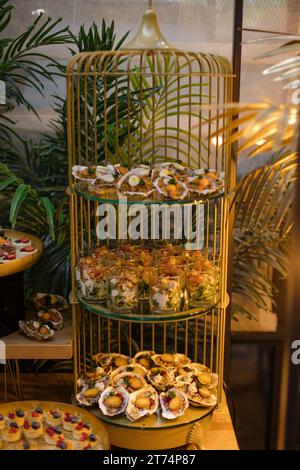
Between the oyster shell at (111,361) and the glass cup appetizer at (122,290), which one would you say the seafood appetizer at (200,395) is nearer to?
the oyster shell at (111,361)

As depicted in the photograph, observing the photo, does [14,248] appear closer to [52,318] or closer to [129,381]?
[52,318]

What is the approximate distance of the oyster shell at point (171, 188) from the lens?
2385 mm

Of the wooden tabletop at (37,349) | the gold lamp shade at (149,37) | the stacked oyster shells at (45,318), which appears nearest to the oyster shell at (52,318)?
the stacked oyster shells at (45,318)

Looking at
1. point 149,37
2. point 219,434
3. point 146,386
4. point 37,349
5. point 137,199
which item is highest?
point 149,37

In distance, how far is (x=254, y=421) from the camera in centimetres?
454

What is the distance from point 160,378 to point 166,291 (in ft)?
1.43

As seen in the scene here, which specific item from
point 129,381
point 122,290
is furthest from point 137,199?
point 129,381

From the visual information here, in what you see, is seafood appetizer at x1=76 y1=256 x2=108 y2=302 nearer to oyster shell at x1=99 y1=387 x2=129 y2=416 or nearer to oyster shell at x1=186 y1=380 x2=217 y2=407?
oyster shell at x1=99 y1=387 x2=129 y2=416

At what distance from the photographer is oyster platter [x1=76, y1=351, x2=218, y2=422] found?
2586 mm

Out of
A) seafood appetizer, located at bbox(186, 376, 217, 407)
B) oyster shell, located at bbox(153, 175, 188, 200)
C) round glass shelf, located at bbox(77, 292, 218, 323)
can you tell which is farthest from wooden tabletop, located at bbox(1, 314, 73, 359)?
oyster shell, located at bbox(153, 175, 188, 200)

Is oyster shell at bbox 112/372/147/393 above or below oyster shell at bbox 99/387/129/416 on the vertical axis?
above

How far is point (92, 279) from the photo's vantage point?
2.59 m

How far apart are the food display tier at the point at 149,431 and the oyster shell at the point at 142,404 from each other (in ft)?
0.11

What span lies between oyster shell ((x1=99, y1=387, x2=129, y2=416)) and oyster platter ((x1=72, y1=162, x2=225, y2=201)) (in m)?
0.76
